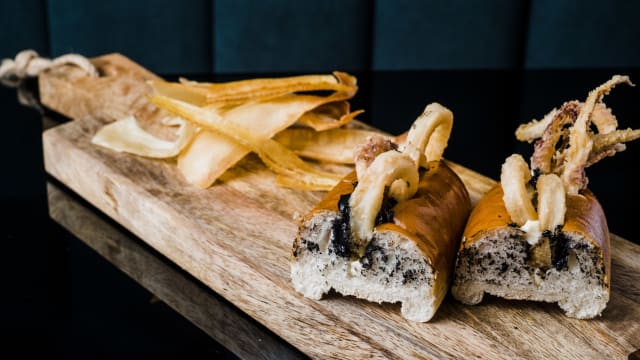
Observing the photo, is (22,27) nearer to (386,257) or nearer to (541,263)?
(386,257)

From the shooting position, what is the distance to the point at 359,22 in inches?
99.3

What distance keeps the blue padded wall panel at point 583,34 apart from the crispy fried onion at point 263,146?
1038mm

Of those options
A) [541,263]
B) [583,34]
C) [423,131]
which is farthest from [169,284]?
[583,34]

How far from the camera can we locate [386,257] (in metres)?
1.29

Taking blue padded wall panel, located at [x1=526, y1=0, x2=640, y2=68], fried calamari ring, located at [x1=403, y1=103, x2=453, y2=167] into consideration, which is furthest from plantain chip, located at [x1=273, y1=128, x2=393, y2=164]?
blue padded wall panel, located at [x1=526, y1=0, x2=640, y2=68]

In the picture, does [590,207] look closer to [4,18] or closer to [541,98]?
[541,98]

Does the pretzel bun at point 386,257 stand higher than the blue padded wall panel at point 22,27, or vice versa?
the blue padded wall panel at point 22,27

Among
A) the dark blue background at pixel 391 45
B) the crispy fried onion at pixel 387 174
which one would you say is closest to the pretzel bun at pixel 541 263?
the crispy fried onion at pixel 387 174

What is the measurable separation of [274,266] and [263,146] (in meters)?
0.32

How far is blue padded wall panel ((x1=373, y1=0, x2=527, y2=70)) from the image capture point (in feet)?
8.21

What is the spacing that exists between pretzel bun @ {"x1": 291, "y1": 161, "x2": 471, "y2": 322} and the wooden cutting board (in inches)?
1.1

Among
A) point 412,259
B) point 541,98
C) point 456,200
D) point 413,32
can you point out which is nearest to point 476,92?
point 541,98

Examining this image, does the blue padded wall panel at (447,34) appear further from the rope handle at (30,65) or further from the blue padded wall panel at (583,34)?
the rope handle at (30,65)

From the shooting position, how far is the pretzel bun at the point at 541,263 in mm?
1272
